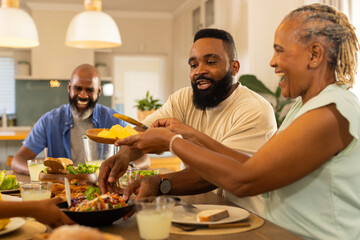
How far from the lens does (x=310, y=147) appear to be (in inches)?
51.8

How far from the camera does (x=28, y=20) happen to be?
3.71m

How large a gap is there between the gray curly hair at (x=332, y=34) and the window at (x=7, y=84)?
7796 millimetres

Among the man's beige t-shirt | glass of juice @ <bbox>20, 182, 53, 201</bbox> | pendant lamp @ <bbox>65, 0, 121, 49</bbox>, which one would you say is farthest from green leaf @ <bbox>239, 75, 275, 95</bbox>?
glass of juice @ <bbox>20, 182, 53, 201</bbox>

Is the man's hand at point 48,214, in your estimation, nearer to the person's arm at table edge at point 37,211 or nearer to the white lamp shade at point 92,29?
the person's arm at table edge at point 37,211

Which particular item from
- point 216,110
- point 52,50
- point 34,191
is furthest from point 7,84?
point 34,191

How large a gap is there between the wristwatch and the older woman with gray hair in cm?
32

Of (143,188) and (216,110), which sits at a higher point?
(216,110)

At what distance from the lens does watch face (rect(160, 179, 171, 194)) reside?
184 centimetres

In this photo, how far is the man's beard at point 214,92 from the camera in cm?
234

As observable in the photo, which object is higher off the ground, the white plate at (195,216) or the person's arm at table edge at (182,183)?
the person's arm at table edge at (182,183)

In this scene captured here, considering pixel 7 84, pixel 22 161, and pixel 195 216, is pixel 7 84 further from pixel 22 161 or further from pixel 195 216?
pixel 195 216

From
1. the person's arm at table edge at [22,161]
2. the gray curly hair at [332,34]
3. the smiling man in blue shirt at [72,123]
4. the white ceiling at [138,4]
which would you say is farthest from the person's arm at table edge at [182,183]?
the white ceiling at [138,4]

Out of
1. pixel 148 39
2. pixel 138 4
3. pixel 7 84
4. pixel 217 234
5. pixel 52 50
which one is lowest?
pixel 217 234

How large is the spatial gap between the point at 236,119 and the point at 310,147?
3.08ft
